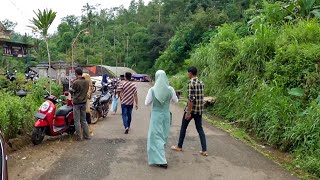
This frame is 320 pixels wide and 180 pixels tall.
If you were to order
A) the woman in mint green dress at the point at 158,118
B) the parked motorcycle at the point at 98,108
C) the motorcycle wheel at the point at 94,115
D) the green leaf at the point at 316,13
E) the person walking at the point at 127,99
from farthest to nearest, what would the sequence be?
the green leaf at the point at 316,13, the parked motorcycle at the point at 98,108, the motorcycle wheel at the point at 94,115, the person walking at the point at 127,99, the woman in mint green dress at the point at 158,118

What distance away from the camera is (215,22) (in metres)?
28.5

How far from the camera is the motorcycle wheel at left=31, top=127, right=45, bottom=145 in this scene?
22.1ft

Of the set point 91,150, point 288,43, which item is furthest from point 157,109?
point 288,43

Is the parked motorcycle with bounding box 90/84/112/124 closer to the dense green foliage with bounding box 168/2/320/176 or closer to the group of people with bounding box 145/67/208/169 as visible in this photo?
the dense green foliage with bounding box 168/2/320/176

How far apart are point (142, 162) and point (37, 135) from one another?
241 centimetres

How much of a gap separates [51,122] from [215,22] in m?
23.7

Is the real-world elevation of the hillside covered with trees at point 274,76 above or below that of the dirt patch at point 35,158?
above

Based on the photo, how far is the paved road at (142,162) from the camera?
17.5 feet

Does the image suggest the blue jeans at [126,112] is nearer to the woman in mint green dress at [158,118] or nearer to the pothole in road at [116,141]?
the pothole in road at [116,141]

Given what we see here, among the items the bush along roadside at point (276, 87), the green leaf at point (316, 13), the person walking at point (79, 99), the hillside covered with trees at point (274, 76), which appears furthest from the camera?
the green leaf at point (316, 13)

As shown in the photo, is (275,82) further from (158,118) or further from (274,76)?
(158,118)

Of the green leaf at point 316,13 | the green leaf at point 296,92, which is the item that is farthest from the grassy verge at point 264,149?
the green leaf at point 316,13

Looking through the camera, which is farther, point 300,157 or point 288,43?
point 288,43

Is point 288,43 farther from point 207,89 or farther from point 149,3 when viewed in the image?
point 149,3
